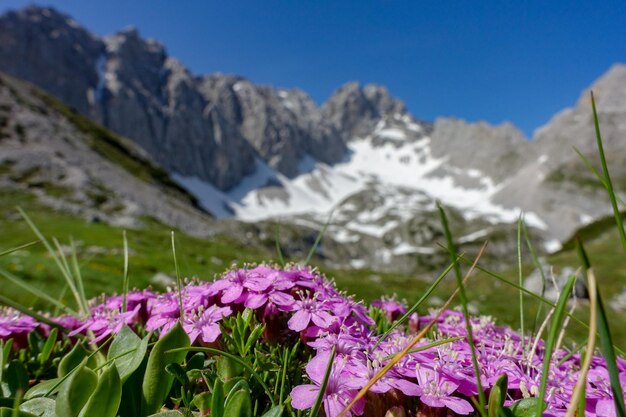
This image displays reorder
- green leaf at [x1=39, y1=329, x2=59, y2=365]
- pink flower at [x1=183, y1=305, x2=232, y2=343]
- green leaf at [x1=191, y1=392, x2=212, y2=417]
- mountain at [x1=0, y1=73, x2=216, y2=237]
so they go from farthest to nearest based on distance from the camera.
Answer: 1. mountain at [x1=0, y1=73, x2=216, y2=237]
2. green leaf at [x1=39, y1=329, x2=59, y2=365]
3. pink flower at [x1=183, y1=305, x2=232, y2=343]
4. green leaf at [x1=191, y1=392, x2=212, y2=417]

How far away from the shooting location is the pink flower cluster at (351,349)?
166 cm

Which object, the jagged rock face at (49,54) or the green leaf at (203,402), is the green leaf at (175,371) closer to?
the green leaf at (203,402)

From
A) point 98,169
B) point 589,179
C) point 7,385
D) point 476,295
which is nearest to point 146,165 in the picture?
point 98,169

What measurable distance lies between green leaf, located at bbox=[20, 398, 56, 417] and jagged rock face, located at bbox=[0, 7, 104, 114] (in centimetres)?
20648

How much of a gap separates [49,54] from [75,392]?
221704 millimetres

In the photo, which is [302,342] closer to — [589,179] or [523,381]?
[523,381]

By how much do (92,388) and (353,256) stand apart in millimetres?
170587

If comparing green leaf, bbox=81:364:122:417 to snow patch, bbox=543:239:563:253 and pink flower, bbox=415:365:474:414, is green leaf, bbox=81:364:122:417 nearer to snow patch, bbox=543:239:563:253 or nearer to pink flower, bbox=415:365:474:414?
pink flower, bbox=415:365:474:414

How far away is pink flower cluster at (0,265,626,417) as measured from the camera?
166 centimetres

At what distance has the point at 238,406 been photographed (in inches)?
63.7

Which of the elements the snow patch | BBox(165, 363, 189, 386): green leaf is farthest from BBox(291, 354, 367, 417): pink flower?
the snow patch

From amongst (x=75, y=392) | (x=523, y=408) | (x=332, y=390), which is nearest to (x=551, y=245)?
(x=523, y=408)

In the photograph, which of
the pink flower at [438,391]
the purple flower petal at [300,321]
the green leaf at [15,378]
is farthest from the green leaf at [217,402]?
the green leaf at [15,378]

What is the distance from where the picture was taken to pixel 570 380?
2031 millimetres
